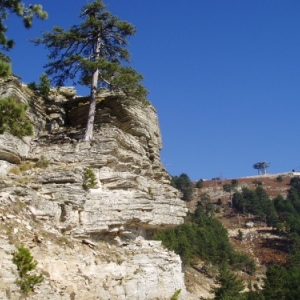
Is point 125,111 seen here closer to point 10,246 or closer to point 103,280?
point 103,280

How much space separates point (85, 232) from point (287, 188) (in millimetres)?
141874

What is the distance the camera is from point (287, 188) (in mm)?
149625

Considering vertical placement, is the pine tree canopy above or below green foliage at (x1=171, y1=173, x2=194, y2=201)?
below

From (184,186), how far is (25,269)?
122101mm

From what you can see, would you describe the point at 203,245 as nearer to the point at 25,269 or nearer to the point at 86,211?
the point at 86,211

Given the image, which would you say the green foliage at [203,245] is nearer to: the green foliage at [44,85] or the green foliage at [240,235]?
the green foliage at [240,235]

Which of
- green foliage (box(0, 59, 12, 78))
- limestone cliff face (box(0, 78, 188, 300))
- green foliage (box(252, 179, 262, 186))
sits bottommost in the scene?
limestone cliff face (box(0, 78, 188, 300))

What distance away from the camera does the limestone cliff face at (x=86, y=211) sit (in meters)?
17.0

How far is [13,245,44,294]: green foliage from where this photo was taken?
1453 centimetres

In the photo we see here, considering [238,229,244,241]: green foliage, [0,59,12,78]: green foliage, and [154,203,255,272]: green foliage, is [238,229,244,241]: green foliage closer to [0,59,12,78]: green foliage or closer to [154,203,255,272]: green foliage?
[154,203,255,272]: green foliage

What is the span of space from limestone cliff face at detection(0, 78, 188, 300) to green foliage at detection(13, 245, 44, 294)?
0.24m

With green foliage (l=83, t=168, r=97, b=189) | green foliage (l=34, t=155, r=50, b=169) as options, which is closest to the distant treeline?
green foliage (l=83, t=168, r=97, b=189)

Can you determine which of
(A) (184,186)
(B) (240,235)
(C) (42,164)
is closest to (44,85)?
(C) (42,164)

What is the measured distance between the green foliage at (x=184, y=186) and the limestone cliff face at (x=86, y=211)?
104 meters
